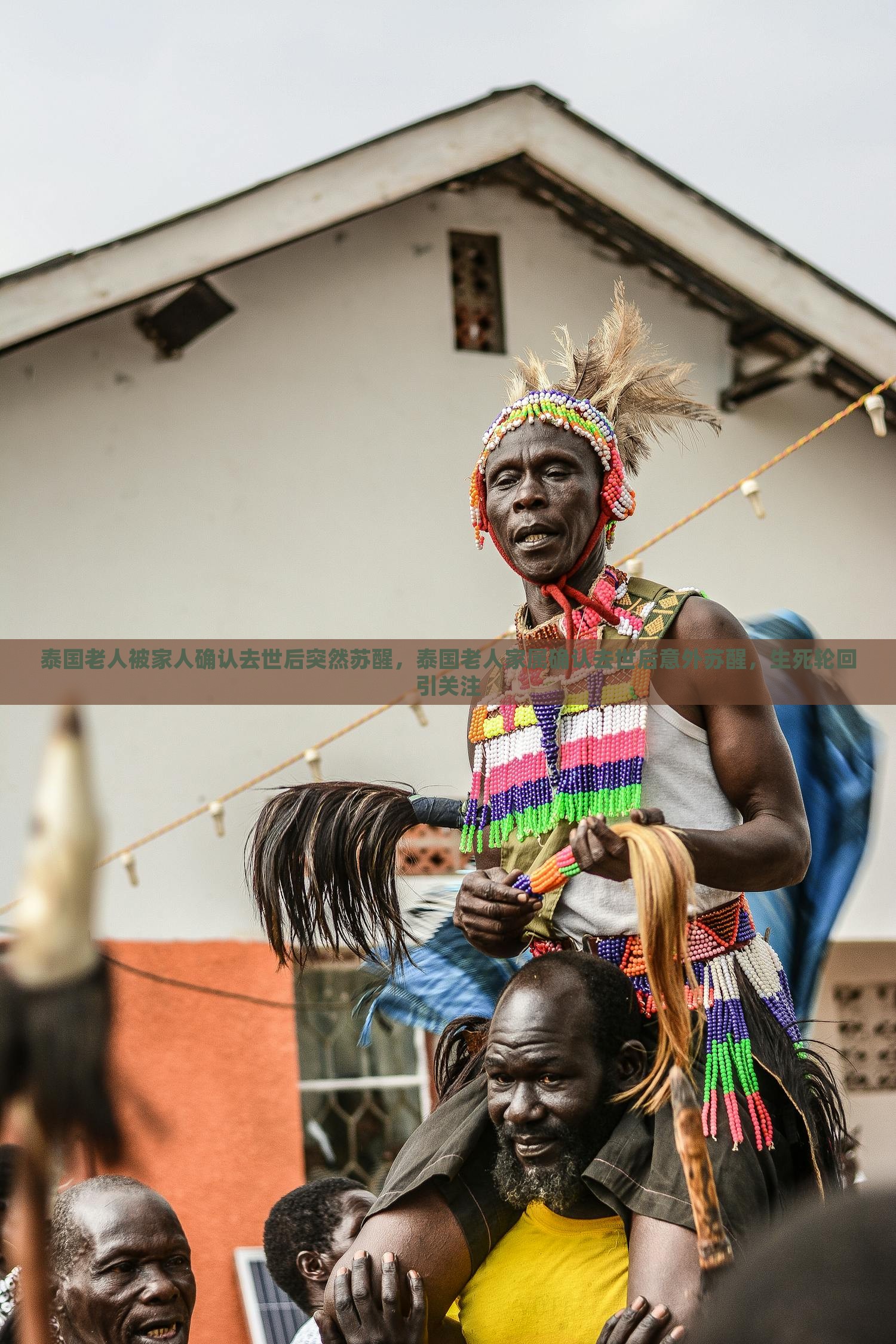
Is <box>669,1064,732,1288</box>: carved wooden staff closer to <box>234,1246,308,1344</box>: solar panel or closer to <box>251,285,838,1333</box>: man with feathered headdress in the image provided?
<box>251,285,838,1333</box>: man with feathered headdress

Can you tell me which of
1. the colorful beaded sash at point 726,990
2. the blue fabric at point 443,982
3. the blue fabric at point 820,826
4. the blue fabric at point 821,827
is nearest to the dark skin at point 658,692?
the colorful beaded sash at point 726,990

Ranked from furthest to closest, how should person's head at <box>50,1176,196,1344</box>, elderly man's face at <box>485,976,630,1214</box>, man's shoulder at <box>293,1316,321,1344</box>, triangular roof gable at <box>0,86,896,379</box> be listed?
triangular roof gable at <box>0,86,896,379</box> → man's shoulder at <box>293,1316,321,1344</box> → person's head at <box>50,1176,196,1344</box> → elderly man's face at <box>485,976,630,1214</box>

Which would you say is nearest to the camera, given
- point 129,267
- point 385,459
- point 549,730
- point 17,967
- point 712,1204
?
point 17,967

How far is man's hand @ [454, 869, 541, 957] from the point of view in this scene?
8.87ft

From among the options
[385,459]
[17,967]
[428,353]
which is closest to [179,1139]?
[385,459]

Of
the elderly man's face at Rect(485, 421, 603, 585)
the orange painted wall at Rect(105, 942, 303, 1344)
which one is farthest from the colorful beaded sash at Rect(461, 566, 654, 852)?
the orange painted wall at Rect(105, 942, 303, 1344)

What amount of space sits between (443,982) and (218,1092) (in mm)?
2666

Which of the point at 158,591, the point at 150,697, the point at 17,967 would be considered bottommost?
the point at 17,967

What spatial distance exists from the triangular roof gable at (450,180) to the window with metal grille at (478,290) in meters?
0.43

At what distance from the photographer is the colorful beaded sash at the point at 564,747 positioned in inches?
112

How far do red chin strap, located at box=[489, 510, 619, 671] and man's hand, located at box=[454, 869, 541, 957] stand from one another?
0.43 metres

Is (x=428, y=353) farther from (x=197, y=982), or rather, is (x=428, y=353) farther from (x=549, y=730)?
(x=549, y=730)

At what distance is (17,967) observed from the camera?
1129mm

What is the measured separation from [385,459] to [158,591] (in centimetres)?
128
